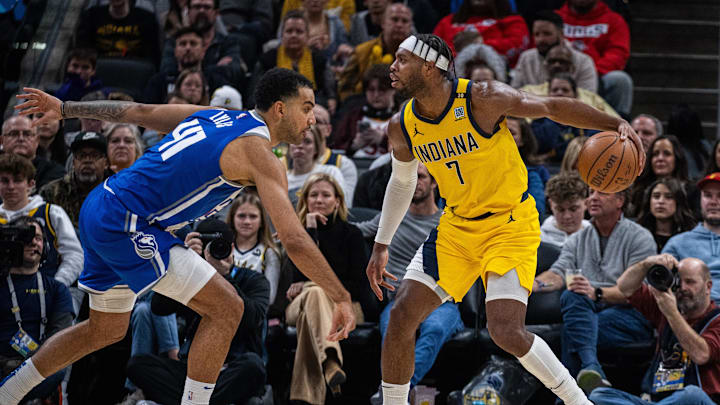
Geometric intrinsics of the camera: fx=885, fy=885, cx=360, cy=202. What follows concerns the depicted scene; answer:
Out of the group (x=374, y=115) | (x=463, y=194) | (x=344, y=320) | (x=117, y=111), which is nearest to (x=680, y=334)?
(x=463, y=194)

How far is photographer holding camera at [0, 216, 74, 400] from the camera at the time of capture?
228 inches

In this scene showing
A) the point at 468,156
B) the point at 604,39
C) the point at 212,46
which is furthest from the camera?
the point at 604,39

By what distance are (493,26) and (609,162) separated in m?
5.31

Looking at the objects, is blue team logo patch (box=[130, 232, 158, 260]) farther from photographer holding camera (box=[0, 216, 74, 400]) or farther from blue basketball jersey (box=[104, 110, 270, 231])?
photographer holding camera (box=[0, 216, 74, 400])

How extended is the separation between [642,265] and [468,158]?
1972mm

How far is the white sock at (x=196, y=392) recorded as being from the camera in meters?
4.26

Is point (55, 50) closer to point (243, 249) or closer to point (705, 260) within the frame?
point (243, 249)

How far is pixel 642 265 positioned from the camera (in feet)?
19.6

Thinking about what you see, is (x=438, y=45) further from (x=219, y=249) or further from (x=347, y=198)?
(x=347, y=198)

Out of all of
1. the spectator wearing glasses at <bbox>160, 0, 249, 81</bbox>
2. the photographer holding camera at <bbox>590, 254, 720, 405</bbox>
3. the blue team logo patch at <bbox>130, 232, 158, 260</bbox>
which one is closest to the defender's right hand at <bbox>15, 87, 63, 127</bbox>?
the blue team logo patch at <bbox>130, 232, 158, 260</bbox>

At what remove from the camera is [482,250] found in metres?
4.73

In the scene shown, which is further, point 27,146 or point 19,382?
point 27,146

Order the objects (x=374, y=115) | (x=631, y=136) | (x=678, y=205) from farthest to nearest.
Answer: (x=374, y=115), (x=678, y=205), (x=631, y=136)

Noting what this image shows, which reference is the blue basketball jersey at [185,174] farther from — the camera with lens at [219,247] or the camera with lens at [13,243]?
the camera with lens at [13,243]
